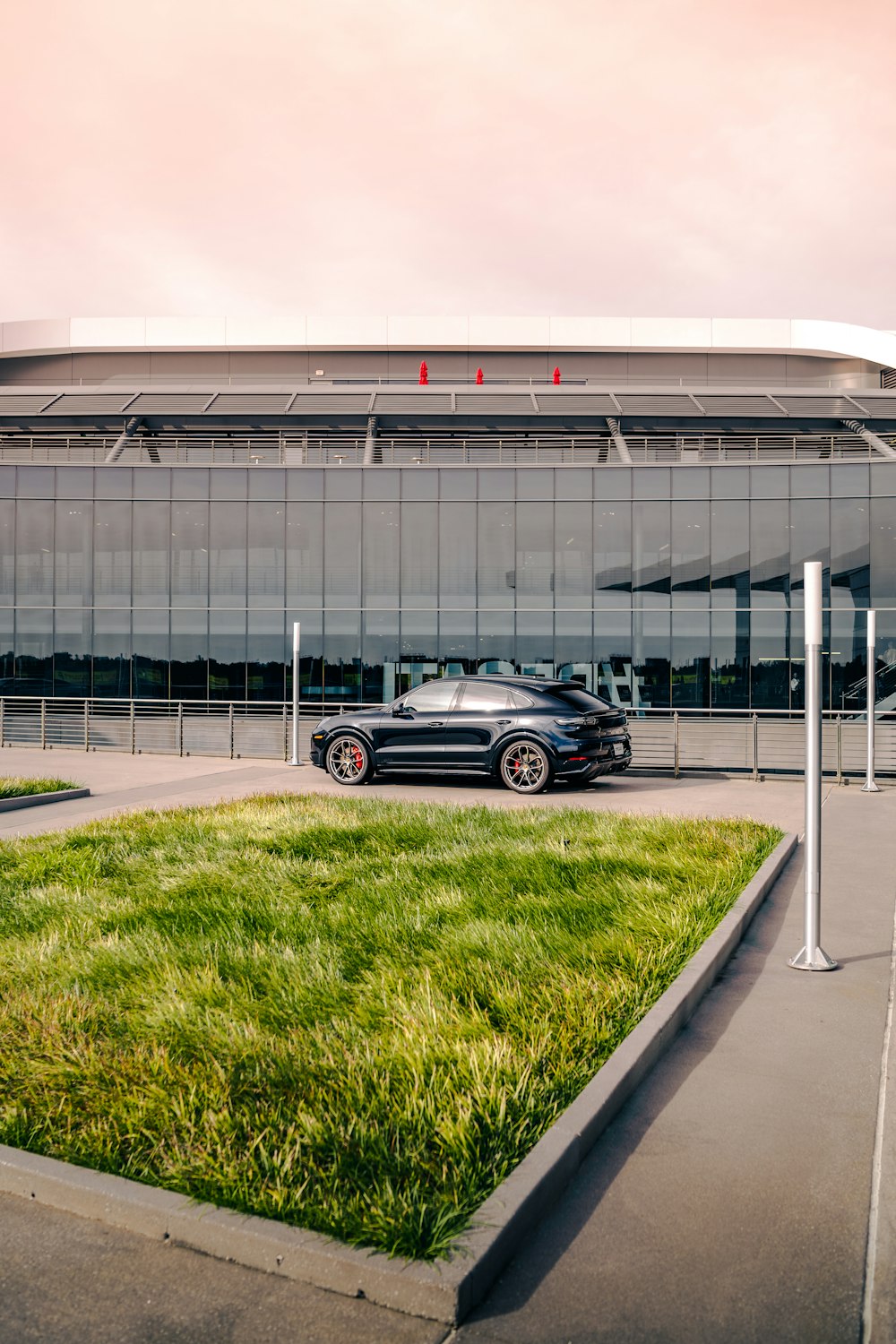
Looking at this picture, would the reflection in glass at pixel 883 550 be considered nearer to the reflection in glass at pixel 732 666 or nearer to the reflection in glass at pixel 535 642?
the reflection in glass at pixel 732 666

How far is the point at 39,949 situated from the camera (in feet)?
17.7

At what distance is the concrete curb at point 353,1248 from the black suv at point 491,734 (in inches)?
388

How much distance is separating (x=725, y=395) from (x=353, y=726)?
25.9m

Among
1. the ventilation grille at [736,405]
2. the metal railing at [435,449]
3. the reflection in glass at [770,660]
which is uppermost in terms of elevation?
the ventilation grille at [736,405]

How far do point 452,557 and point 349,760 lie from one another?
657 inches

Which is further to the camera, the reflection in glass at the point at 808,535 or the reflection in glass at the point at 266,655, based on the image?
the reflection in glass at the point at 266,655

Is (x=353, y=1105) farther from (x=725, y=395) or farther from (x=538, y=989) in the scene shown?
(x=725, y=395)

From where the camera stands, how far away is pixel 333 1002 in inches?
181

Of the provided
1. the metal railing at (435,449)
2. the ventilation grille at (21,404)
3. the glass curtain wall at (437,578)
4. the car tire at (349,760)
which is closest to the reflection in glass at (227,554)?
the glass curtain wall at (437,578)

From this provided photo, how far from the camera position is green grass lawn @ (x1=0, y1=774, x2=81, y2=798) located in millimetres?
12531

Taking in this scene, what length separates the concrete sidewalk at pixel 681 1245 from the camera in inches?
98.3

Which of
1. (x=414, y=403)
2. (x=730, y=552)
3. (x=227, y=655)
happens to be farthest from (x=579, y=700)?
(x=414, y=403)

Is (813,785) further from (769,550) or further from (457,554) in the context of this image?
(457,554)

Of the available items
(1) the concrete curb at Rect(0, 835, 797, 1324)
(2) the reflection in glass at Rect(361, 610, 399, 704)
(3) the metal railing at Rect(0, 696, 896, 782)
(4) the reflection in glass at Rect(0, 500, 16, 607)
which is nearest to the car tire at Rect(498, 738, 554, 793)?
(3) the metal railing at Rect(0, 696, 896, 782)
